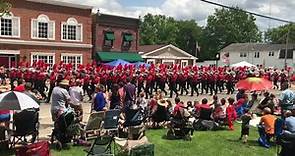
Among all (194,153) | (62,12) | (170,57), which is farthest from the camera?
(170,57)

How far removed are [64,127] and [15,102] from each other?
5.00ft

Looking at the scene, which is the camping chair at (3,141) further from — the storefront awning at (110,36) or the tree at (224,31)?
the tree at (224,31)

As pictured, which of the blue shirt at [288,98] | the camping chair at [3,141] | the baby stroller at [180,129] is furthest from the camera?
the blue shirt at [288,98]

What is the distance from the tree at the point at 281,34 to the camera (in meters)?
95.5

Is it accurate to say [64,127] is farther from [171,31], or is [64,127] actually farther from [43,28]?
[171,31]

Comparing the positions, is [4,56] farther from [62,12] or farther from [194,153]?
[194,153]

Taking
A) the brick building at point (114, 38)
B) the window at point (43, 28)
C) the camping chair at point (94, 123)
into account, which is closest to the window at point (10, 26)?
the window at point (43, 28)

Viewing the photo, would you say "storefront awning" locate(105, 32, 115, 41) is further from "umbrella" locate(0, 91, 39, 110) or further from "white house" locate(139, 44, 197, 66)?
"umbrella" locate(0, 91, 39, 110)

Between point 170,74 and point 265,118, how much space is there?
44.6 feet

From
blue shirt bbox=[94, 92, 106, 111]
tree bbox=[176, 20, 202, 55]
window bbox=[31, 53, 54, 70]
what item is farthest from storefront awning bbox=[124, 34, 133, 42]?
tree bbox=[176, 20, 202, 55]

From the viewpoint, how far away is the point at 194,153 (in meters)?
11.1

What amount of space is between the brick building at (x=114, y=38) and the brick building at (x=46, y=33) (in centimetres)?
226

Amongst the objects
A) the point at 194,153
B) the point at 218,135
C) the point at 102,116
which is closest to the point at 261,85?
the point at 218,135

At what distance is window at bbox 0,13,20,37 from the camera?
3512 cm
